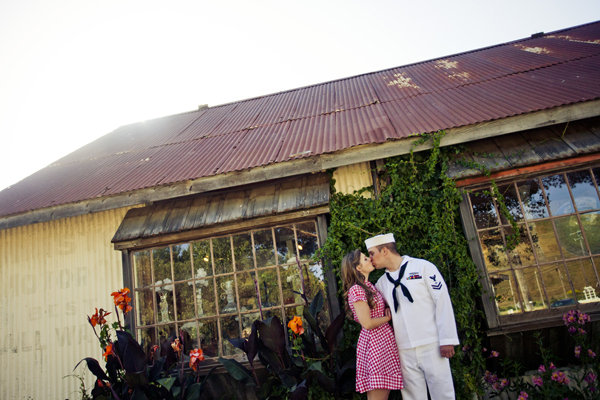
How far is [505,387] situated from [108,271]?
16.8 feet

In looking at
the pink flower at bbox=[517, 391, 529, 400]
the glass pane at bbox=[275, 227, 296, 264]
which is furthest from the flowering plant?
the pink flower at bbox=[517, 391, 529, 400]

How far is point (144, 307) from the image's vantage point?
4820 mm

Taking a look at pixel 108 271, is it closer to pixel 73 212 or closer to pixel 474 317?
pixel 73 212

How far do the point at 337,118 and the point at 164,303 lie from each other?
362 cm

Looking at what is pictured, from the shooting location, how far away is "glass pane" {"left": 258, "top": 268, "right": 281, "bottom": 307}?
4480 millimetres

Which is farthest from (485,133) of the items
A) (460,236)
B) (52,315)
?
(52,315)

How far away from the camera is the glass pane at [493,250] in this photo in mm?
4137

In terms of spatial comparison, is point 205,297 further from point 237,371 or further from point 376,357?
point 376,357

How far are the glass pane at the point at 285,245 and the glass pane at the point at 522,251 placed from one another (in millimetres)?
2511

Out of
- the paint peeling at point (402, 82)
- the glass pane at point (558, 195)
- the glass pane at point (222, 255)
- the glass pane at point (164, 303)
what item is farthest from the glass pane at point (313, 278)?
the paint peeling at point (402, 82)

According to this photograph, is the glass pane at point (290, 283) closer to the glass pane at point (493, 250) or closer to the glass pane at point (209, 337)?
the glass pane at point (209, 337)

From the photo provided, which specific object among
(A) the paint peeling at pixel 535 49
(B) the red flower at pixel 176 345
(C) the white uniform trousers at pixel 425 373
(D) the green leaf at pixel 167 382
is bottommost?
(C) the white uniform trousers at pixel 425 373

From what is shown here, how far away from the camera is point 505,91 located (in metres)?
4.84

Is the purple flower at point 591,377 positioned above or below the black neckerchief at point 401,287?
below
